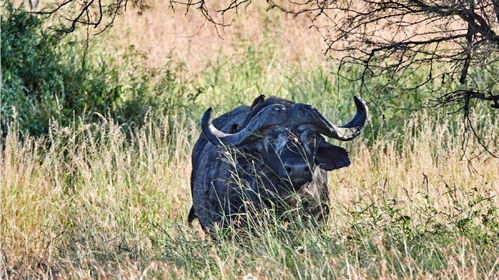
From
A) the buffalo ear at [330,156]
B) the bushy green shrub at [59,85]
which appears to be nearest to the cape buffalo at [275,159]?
the buffalo ear at [330,156]

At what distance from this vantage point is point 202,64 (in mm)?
16281

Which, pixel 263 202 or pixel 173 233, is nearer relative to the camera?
pixel 263 202

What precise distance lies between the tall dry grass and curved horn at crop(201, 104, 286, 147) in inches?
28.4

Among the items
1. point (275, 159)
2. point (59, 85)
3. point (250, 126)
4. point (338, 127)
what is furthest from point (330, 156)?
point (59, 85)

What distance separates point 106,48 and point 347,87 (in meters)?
3.77

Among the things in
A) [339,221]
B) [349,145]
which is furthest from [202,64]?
[339,221]

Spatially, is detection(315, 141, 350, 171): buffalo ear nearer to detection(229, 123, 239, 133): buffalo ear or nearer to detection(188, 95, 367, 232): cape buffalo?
detection(188, 95, 367, 232): cape buffalo

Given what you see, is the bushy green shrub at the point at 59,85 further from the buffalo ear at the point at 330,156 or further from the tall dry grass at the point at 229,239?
the buffalo ear at the point at 330,156

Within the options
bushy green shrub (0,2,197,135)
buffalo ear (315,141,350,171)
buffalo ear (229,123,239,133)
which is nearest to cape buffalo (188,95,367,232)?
buffalo ear (315,141,350,171)

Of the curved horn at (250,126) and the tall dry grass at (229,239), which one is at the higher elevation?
the curved horn at (250,126)

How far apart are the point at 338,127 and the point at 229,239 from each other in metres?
1.20

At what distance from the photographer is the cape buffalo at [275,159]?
748cm

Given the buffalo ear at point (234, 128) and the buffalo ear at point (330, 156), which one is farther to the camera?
the buffalo ear at point (234, 128)

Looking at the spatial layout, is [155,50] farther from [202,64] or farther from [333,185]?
[333,185]
